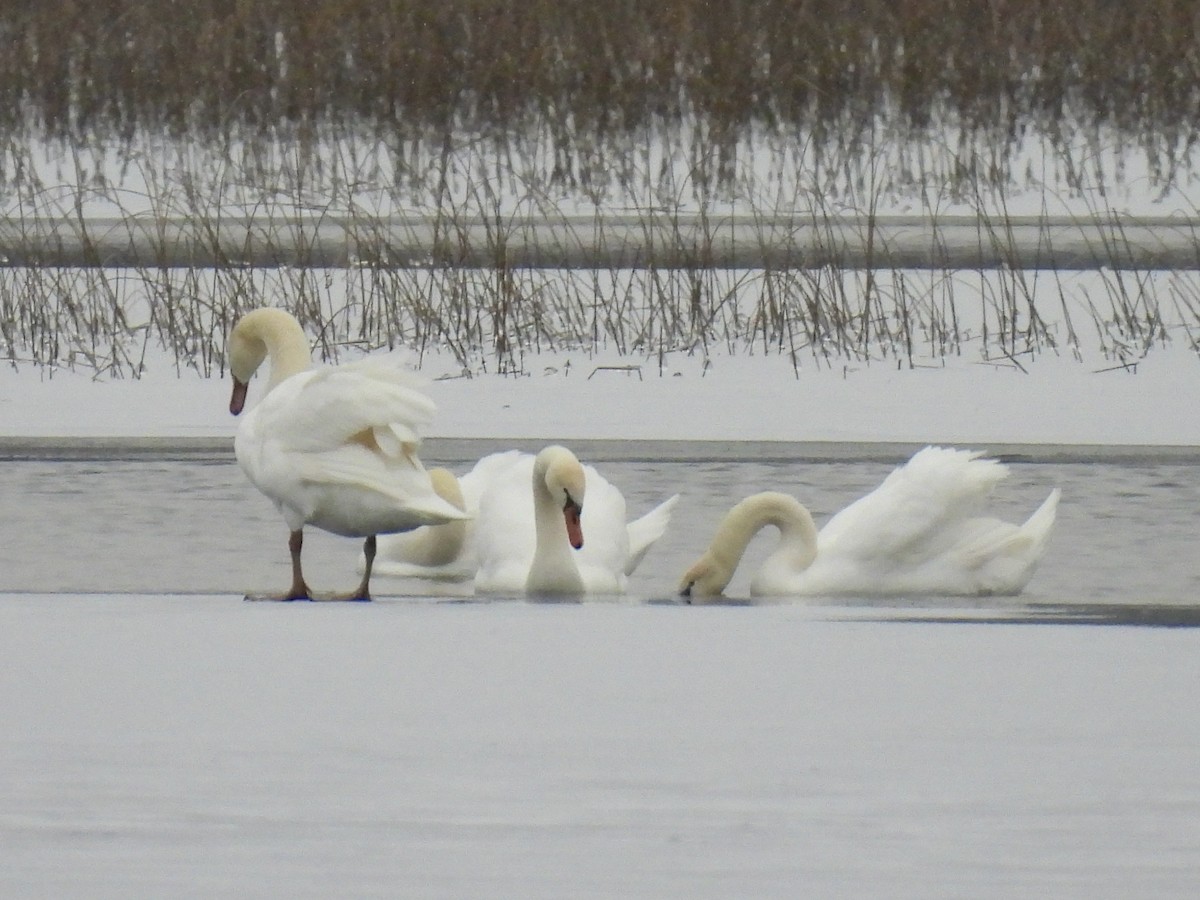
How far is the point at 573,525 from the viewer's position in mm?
7715

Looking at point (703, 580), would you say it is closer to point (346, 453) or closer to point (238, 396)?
point (346, 453)

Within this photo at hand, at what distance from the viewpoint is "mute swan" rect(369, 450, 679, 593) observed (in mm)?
7988

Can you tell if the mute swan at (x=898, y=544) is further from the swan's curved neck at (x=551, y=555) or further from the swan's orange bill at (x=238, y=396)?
the swan's orange bill at (x=238, y=396)

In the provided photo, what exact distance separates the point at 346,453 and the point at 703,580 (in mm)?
1038

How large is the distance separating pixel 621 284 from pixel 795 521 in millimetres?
8429

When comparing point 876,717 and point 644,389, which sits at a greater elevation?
point 876,717

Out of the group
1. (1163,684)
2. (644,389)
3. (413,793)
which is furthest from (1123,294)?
(413,793)

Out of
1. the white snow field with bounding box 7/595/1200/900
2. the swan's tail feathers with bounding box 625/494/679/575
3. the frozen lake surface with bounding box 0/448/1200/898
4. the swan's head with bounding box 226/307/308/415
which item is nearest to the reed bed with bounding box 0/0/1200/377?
the swan's head with bounding box 226/307/308/415

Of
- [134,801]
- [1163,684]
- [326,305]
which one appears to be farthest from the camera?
[326,305]

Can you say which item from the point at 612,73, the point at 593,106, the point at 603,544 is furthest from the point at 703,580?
the point at 612,73

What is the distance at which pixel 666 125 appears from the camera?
21.3m

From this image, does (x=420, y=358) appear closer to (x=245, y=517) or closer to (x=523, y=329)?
(x=523, y=329)

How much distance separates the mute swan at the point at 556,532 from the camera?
304 inches

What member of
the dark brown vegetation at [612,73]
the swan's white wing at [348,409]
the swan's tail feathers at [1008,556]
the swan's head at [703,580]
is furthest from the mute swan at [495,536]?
the dark brown vegetation at [612,73]
